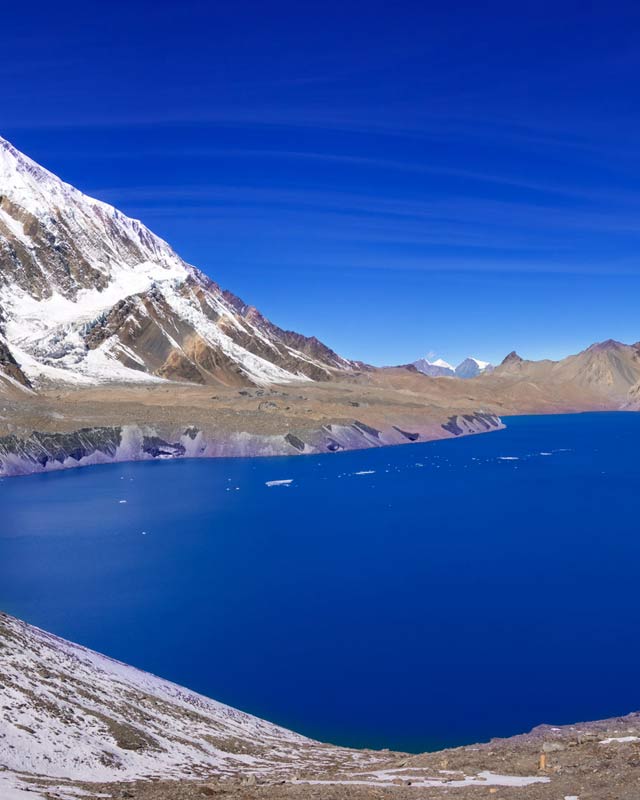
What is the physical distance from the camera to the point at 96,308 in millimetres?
159000

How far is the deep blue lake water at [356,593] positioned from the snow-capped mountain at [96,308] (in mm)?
76809

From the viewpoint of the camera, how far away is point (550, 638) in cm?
2783

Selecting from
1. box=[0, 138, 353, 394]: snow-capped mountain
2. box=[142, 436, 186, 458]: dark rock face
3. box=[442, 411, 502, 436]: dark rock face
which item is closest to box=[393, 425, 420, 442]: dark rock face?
box=[442, 411, 502, 436]: dark rock face

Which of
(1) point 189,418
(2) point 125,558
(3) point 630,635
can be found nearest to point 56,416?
(1) point 189,418

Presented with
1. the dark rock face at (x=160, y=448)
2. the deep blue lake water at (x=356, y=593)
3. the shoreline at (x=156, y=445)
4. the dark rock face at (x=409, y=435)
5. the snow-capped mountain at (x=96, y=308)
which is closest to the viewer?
the deep blue lake water at (x=356, y=593)

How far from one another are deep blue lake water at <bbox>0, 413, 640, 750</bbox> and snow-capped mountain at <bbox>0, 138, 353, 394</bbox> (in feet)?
252

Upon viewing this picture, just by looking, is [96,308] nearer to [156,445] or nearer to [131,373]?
[131,373]

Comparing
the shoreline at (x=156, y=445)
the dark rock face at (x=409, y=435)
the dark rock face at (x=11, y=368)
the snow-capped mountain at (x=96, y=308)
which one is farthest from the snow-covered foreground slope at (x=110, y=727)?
the snow-capped mountain at (x=96, y=308)

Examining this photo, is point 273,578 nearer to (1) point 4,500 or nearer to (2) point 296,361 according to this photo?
(1) point 4,500

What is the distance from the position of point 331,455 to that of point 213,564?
5666 centimetres

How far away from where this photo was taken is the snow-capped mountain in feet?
471

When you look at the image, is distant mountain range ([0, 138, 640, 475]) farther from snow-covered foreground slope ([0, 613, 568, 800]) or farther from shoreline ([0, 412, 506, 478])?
snow-covered foreground slope ([0, 613, 568, 800])

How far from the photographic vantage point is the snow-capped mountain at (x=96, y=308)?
471ft

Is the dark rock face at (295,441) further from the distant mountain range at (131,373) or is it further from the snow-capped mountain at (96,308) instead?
the snow-capped mountain at (96,308)
